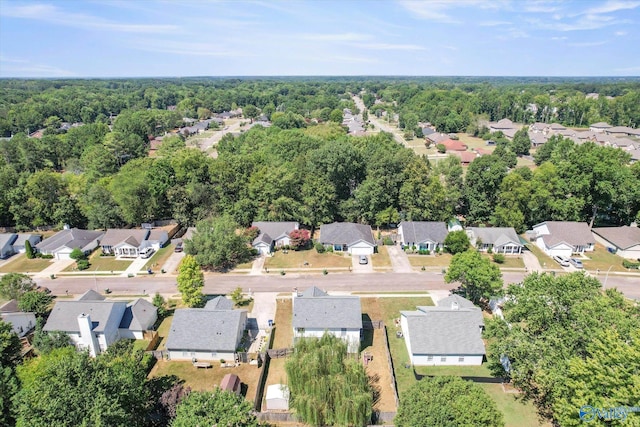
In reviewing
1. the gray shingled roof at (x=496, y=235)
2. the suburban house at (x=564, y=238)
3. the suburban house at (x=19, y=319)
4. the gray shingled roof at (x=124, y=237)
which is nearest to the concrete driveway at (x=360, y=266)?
the gray shingled roof at (x=496, y=235)

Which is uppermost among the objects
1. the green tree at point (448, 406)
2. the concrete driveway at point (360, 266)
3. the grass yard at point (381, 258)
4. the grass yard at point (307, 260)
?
the green tree at point (448, 406)

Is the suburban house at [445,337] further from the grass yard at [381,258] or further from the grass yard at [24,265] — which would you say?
the grass yard at [24,265]

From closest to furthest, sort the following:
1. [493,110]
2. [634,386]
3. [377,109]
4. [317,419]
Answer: [634,386]
[317,419]
[493,110]
[377,109]

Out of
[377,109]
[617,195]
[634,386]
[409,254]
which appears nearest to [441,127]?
[377,109]

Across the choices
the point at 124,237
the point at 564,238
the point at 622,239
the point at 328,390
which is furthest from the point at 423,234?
the point at 124,237

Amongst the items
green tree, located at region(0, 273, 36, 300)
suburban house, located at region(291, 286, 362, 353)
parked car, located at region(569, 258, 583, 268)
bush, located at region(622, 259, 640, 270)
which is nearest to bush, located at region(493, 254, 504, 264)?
parked car, located at region(569, 258, 583, 268)

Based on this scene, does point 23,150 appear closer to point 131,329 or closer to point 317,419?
point 131,329
